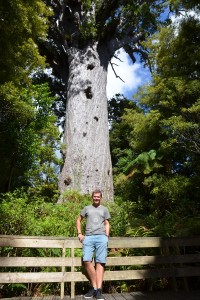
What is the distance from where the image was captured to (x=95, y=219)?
14.3 feet

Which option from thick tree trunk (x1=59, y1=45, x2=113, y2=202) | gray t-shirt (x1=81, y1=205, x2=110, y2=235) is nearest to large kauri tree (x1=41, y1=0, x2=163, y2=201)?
thick tree trunk (x1=59, y1=45, x2=113, y2=202)

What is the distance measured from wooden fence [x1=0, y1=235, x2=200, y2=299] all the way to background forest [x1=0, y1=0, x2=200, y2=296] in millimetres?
469

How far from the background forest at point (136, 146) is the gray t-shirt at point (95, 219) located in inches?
39.7

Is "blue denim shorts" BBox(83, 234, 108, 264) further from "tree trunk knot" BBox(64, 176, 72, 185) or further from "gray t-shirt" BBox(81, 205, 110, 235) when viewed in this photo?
"tree trunk knot" BBox(64, 176, 72, 185)

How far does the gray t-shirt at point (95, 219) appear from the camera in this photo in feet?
14.1

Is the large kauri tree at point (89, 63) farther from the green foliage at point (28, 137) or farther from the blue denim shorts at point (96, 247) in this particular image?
the blue denim shorts at point (96, 247)

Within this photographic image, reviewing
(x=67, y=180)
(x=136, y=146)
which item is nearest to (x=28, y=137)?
(x=67, y=180)

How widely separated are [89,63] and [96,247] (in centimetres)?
797

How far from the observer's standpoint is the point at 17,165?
9578 millimetres

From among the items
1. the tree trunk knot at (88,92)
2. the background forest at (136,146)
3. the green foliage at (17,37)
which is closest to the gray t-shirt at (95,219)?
the background forest at (136,146)

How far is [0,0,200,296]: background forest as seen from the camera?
5.77 m

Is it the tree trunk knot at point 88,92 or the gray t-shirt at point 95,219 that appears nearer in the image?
the gray t-shirt at point 95,219

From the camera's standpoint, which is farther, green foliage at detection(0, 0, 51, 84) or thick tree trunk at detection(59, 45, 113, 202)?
thick tree trunk at detection(59, 45, 113, 202)

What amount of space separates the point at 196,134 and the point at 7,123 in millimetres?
5102
